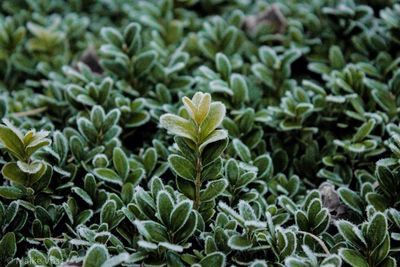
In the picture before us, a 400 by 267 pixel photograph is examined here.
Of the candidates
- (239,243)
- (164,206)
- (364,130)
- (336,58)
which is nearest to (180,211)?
(164,206)

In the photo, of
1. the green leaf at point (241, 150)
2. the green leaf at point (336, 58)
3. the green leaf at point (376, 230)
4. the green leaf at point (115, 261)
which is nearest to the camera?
the green leaf at point (115, 261)

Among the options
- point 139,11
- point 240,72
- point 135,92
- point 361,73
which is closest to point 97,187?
point 135,92

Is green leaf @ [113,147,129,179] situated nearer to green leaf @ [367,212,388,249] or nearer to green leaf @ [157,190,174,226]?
green leaf @ [157,190,174,226]

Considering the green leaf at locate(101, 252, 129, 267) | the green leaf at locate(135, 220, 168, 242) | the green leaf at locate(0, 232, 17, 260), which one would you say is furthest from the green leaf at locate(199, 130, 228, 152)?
the green leaf at locate(0, 232, 17, 260)

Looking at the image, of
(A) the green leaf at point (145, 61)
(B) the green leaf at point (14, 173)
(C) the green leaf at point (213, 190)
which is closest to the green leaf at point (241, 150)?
(C) the green leaf at point (213, 190)

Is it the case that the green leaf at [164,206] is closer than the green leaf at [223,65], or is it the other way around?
the green leaf at [164,206]

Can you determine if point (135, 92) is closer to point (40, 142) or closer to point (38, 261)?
point (40, 142)

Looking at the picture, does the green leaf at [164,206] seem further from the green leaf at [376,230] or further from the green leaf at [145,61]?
the green leaf at [145,61]
